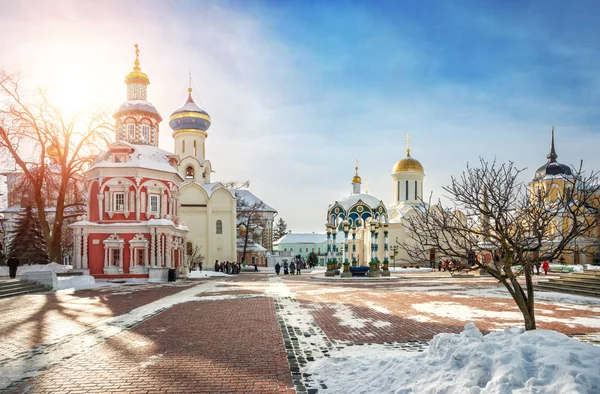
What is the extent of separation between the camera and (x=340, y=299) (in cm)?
1752

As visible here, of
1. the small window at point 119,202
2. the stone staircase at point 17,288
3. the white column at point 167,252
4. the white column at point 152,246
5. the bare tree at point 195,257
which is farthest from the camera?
the bare tree at point 195,257

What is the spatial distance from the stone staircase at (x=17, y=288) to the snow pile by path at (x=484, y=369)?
18.4 meters

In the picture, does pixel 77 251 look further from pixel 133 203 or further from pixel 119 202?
pixel 133 203

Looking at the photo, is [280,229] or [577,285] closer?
[577,285]

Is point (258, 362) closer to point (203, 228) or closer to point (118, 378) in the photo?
point (118, 378)

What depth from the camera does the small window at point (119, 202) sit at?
103 ft

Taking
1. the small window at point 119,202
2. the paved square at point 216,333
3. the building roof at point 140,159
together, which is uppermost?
the building roof at point 140,159

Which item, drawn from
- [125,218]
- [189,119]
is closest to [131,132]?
[125,218]

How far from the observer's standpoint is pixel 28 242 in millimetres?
39031

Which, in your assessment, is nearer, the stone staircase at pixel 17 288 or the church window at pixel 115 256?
the stone staircase at pixel 17 288

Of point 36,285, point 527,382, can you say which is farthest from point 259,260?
point 527,382

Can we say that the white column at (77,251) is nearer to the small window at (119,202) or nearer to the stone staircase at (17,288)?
the small window at (119,202)

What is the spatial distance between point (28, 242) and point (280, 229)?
75.9 m

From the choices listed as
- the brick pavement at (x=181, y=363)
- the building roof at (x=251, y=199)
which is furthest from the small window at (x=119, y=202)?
the building roof at (x=251, y=199)
